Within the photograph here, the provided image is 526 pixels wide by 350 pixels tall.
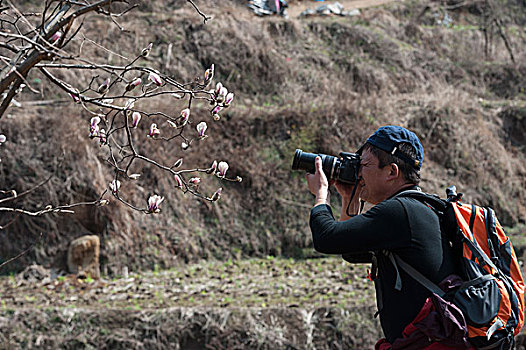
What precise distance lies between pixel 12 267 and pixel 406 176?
238 inches

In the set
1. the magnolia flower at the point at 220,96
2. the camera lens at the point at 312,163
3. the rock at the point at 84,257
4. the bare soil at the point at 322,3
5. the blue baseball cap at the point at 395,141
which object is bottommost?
the rock at the point at 84,257

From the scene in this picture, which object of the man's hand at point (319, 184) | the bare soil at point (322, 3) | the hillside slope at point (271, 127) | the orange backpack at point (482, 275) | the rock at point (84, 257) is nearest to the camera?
the orange backpack at point (482, 275)

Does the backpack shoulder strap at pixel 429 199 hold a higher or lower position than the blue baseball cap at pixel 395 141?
lower

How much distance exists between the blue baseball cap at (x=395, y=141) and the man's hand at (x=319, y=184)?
246 millimetres

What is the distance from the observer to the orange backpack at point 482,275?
177cm

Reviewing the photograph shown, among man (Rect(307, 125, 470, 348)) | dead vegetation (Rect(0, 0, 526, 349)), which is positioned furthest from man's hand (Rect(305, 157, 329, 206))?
dead vegetation (Rect(0, 0, 526, 349))

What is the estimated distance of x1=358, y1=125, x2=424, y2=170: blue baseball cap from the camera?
201cm

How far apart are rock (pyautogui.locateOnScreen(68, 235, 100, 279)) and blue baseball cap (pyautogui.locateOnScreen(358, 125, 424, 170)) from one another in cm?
547

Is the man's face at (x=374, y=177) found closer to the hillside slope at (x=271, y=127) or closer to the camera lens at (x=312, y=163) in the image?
the camera lens at (x=312, y=163)

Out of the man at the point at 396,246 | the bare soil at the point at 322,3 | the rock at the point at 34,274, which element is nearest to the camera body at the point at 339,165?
the man at the point at 396,246

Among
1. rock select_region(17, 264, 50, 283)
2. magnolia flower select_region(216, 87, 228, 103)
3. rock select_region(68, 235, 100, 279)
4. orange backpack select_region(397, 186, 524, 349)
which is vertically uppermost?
magnolia flower select_region(216, 87, 228, 103)

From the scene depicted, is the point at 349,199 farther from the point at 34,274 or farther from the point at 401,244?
the point at 34,274

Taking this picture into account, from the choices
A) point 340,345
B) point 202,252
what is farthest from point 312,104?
point 340,345

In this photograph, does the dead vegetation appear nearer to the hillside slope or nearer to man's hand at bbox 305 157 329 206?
the hillside slope
